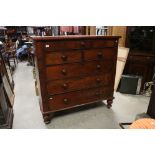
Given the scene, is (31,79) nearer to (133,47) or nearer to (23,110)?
(23,110)

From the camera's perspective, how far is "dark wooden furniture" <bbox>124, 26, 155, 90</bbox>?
2852 mm

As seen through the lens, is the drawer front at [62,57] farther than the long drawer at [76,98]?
No

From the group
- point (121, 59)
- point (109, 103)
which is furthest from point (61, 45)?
point (121, 59)

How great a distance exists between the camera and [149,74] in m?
2.99

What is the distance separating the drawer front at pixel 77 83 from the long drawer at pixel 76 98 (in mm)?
73

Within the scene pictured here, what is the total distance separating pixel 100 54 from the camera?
2098 mm

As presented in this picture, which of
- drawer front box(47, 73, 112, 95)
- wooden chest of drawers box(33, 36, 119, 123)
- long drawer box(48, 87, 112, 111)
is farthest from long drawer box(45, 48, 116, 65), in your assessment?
long drawer box(48, 87, 112, 111)

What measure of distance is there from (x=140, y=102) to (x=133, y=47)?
106 cm

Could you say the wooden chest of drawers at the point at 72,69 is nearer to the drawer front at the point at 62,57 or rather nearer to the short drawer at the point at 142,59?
the drawer front at the point at 62,57

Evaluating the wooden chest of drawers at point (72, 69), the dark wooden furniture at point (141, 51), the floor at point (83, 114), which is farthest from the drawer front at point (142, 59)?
the wooden chest of drawers at point (72, 69)

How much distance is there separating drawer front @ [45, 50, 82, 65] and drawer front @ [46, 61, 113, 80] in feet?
0.21

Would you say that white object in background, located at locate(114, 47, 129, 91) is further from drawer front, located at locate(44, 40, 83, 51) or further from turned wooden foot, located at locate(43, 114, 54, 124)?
turned wooden foot, located at locate(43, 114, 54, 124)

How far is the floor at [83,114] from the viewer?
2.12m
